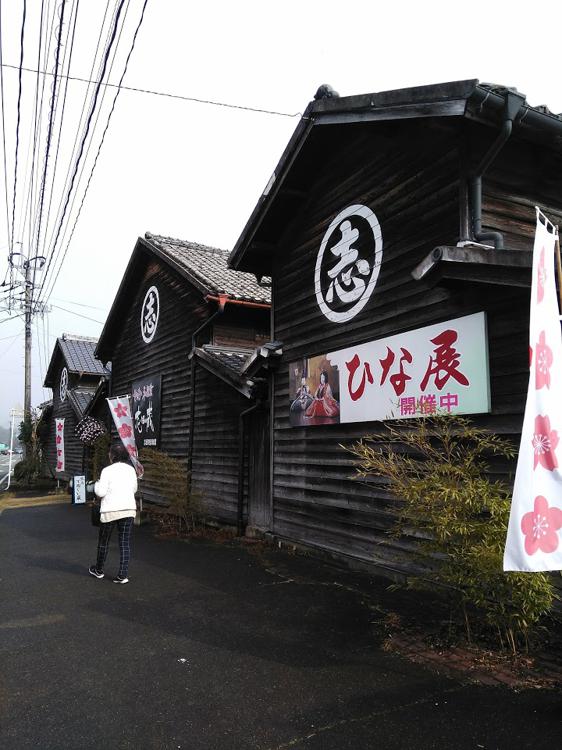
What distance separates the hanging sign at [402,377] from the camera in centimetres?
602

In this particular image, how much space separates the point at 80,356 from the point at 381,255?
2516 centimetres

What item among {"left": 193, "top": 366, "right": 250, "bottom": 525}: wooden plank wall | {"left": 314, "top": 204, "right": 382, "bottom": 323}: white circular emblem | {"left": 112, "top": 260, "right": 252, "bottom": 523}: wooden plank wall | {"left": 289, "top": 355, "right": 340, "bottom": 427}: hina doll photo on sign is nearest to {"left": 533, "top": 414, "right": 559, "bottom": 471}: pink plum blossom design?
{"left": 314, "top": 204, "right": 382, "bottom": 323}: white circular emblem

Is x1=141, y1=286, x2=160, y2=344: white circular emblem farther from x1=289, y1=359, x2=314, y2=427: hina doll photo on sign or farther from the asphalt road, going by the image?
the asphalt road

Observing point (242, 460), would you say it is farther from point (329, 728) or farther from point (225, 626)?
point (329, 728)

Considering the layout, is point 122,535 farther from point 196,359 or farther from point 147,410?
point 147,410

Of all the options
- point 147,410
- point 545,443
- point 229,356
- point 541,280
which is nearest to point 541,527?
point 545,443

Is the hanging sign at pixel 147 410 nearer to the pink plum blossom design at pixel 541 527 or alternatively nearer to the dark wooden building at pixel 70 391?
the dark wooden building at pixel 70 391

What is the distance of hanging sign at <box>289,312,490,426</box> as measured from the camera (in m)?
6.02

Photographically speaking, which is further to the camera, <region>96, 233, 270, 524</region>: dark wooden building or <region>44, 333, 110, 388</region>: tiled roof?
<region>44, 333, 110, 388</region>: tiled roof

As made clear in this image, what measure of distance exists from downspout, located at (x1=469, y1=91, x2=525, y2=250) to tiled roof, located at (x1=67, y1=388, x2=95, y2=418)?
20.1 metres

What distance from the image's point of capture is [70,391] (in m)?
26.6

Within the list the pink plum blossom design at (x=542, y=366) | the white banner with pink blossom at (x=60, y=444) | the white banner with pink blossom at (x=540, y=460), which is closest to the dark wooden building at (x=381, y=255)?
the white banner with pink blossom at (x=540, y=460)

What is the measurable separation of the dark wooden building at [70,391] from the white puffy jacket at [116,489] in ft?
56.2

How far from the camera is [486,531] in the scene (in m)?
4.45
